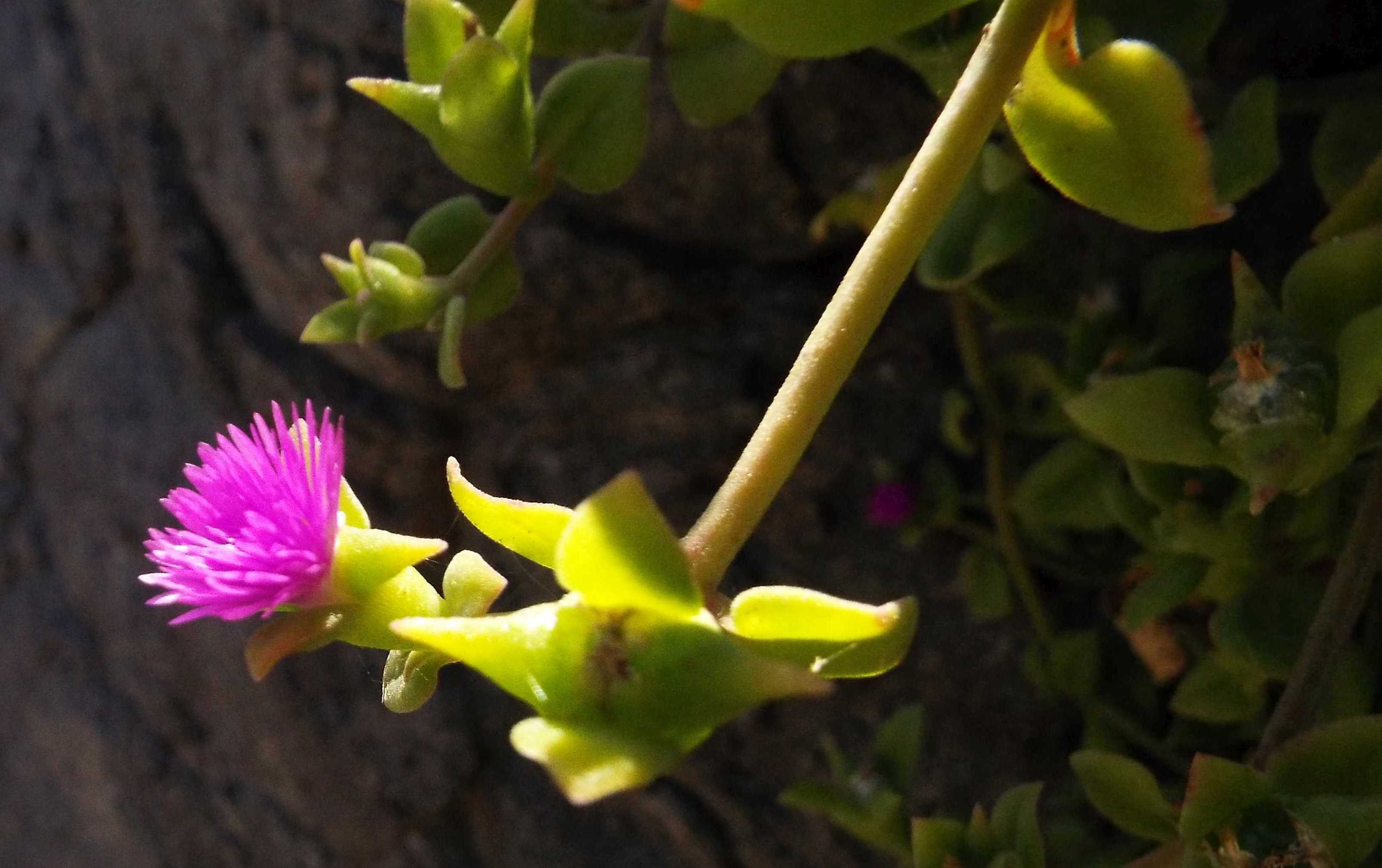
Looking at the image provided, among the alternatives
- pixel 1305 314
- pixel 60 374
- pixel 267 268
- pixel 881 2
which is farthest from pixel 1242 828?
pixel 60 374

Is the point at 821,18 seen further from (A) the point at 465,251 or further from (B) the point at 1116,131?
(A) the point at 465,251

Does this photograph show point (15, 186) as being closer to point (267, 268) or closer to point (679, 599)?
point (267, 268)

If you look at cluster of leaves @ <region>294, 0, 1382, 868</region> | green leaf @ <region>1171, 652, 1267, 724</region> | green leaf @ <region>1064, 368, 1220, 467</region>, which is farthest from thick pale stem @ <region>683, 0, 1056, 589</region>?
green leaf @ <region>1171, 652, 1267, 724</region>

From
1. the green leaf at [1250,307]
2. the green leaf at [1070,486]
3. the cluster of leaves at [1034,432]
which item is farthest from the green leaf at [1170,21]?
the green leaf at [1070,486]

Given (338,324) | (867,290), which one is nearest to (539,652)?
(867,290)

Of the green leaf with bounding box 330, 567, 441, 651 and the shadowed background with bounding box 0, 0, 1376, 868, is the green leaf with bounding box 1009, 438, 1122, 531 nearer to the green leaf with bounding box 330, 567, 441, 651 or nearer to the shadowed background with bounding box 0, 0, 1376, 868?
the shadowed background with bounding box 0, 0, 1376, 868

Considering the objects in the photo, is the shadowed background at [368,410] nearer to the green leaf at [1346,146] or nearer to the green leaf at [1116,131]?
the green leaf at [1346,146]
